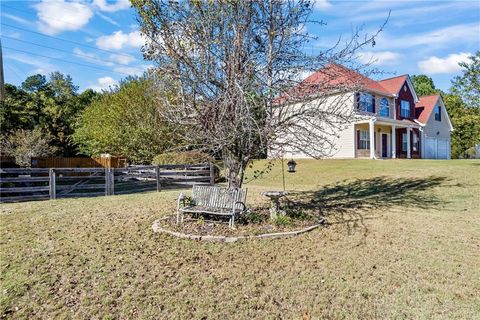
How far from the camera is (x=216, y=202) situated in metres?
7.24

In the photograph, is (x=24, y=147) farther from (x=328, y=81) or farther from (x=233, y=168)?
(x=328, y=81)

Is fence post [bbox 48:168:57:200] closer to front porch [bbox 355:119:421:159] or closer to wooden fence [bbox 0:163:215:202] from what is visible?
wooden fence [bbox 0:163:215:202]

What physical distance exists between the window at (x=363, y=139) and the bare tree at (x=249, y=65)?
17428 mm

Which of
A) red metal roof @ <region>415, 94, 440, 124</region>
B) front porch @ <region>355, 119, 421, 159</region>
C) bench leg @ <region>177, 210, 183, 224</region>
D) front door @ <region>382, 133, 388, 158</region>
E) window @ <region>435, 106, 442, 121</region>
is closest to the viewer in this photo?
bench leg @ <region>177, 210, 183, 224</region>

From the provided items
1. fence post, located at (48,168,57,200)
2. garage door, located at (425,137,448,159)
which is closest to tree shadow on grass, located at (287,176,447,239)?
fence post, located at (48,168,57,200)

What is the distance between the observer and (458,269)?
4.75 m

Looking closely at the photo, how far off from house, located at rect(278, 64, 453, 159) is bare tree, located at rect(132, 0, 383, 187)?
42.6 ft

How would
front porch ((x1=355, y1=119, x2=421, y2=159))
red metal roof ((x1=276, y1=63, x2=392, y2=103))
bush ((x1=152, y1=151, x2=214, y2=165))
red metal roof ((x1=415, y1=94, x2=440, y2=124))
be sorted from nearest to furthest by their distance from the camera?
1. red metal roof ((x1=276, y1=63, x2=392, y2=103))
2. bush ((x1=152, y1=151, x2=214, y2=165))
3. front porch ((x1=355, y1=119, x2=421, y2=159))
4. red metal roof ((x1=415, y1=94, x2=440, y2=124))

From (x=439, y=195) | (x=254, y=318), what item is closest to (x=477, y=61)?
(x=439, y=195)

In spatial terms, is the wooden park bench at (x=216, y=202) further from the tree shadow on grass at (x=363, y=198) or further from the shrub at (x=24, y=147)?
the shrub at (x=24, y=147)

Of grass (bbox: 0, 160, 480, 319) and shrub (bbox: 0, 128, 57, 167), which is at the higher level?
Result: shrub (bbox: 0, 128, 57, 167)

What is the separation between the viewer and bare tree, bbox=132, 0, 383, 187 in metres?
6.72

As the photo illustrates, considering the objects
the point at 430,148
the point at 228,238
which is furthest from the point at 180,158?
the point at 430,148

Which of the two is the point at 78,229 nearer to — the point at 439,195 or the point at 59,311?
the point at 59,311
